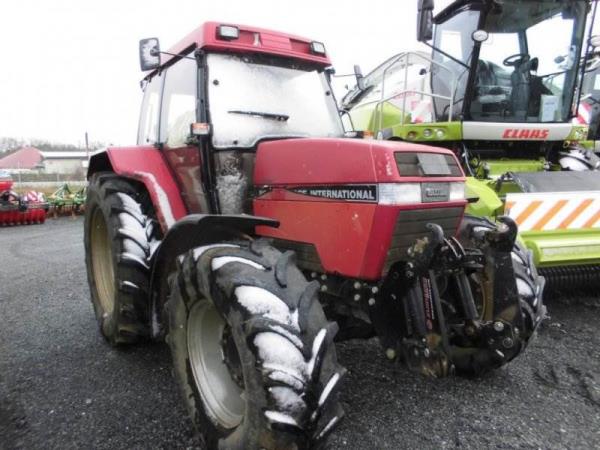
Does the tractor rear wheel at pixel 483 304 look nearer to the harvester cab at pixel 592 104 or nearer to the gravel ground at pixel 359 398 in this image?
the gravel ground at pixel 359 398

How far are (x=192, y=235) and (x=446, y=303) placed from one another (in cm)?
130

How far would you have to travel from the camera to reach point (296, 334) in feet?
5.92

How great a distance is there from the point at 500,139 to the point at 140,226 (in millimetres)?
4292

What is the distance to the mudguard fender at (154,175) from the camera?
9.59 feet

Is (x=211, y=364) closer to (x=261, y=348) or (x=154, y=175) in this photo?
(x=261, y=348)

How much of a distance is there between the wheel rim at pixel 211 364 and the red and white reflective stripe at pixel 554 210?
2.78 m

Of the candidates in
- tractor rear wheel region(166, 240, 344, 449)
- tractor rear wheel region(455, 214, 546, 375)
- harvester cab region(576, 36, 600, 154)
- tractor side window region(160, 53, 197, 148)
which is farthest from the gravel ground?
harvester cab region(576, 36, 600, 154)

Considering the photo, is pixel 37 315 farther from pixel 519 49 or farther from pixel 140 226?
pixel 519 49

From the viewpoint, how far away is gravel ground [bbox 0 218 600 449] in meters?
2.38

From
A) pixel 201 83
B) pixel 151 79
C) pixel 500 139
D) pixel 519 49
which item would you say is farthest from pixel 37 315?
pixel 519 49

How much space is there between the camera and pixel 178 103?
121 inches

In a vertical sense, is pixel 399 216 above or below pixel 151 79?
below

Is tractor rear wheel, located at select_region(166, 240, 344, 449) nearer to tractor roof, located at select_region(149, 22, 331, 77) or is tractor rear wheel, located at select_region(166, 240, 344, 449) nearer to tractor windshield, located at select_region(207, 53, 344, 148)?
tractor windshield, located at select_region(207, 53, 344, 148)

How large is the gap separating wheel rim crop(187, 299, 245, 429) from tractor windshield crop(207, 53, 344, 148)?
3.09 ft
